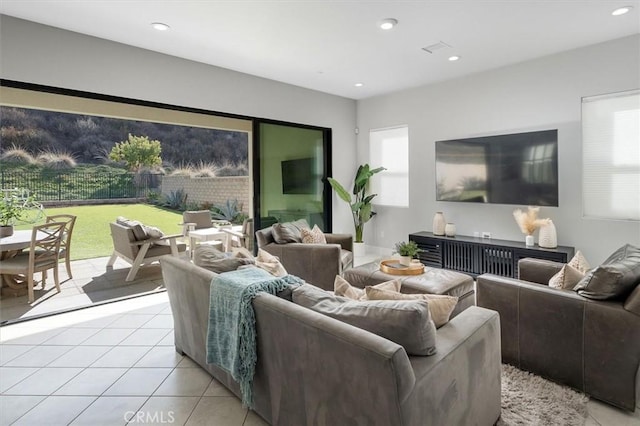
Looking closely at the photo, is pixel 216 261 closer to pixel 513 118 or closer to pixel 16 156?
pixel 513 118

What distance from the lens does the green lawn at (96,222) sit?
213 inches

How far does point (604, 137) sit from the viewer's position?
3742 millimetres

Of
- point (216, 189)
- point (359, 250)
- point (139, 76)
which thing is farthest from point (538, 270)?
point (216, 189)

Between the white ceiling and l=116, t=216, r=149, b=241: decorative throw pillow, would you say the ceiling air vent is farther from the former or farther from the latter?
l=116, t=216, r=149, b=241: decorative throw pillow

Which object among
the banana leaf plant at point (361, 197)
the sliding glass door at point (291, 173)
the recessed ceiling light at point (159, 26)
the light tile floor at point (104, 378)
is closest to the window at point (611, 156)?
the banana leaf plant at point (361, 197)

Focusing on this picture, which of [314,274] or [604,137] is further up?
[604,137]

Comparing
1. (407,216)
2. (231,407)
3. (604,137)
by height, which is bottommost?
(231,407)

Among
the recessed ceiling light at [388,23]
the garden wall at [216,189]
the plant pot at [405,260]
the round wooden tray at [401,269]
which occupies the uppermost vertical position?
the recessed ceiling light at [388,23]

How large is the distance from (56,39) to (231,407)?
3.67m

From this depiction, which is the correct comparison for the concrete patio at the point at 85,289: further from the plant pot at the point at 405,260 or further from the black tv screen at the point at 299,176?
the plant pot at the point at 405,260

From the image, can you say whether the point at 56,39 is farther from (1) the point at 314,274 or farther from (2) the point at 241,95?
(1) the point at 314,274

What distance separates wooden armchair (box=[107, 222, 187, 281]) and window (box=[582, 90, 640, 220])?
528cm

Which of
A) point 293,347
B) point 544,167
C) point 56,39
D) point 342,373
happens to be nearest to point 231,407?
point 293,347

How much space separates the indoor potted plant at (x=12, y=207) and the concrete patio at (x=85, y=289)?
2.56 feet
